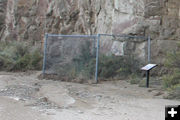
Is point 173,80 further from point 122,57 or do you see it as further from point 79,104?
point 122,57

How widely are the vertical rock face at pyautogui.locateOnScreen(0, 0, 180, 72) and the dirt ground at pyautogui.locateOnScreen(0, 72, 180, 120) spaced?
4.16m

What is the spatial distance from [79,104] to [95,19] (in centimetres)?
1053

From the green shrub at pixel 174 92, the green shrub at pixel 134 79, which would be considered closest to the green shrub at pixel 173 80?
the green shrub at pixel 174 92

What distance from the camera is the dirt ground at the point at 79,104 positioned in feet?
19.1

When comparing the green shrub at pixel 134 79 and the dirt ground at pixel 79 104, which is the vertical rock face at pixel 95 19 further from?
the dirt ground at pixel 79 104

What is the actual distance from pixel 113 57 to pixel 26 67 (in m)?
5.46

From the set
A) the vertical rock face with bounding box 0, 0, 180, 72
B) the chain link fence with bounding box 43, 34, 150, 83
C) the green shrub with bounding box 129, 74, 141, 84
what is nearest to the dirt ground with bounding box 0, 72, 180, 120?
the green shrub with bounding box 129, 74, 141, 84

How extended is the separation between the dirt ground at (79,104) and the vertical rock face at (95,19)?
4165mm

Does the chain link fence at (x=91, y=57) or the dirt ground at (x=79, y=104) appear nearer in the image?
the dirt ground at (x=79, y=104)

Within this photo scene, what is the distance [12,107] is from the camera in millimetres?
6527

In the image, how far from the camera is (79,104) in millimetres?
7180

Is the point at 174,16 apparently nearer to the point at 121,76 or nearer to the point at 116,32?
the point at 116,32

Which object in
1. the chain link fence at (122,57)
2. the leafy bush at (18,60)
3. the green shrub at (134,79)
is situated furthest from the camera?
the leafy bush at (18,60)

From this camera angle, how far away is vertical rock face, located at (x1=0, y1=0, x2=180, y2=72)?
13305 mm
